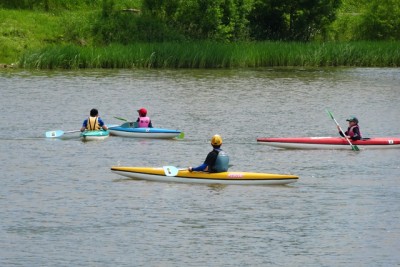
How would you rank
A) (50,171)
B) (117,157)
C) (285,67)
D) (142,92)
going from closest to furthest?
1. (50,171)
2. (117,157)
3. (142,92)
4. (285,67)

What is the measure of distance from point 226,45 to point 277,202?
3586cm

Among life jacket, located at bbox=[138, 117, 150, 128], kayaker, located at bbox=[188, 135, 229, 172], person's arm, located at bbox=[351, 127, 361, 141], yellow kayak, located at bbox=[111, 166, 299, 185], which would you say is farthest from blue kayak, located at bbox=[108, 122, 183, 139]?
kayaker, located at bbox=[188, 135, 229, 172]

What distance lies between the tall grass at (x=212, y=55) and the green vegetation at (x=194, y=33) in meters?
0.05

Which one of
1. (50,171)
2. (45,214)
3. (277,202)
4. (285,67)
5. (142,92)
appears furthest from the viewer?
(285,67)

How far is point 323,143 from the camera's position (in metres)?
30.8

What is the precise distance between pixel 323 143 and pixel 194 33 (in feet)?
117

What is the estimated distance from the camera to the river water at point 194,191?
19500 mm

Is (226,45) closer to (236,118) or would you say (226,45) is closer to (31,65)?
(31,65)

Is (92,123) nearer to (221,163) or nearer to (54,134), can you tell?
(54,134)

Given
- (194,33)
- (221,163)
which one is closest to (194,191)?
(221,163)

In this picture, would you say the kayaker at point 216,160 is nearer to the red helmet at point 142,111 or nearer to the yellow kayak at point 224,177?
the yellow kayak at point 224,177

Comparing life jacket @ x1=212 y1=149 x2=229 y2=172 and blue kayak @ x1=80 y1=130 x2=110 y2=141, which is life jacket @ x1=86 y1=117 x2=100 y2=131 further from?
life jacket @ x1=212 y1=149 x2=229 y2=172

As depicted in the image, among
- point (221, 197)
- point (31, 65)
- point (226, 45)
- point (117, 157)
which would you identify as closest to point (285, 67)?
point (226, 45)

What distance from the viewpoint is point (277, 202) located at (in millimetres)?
23656
